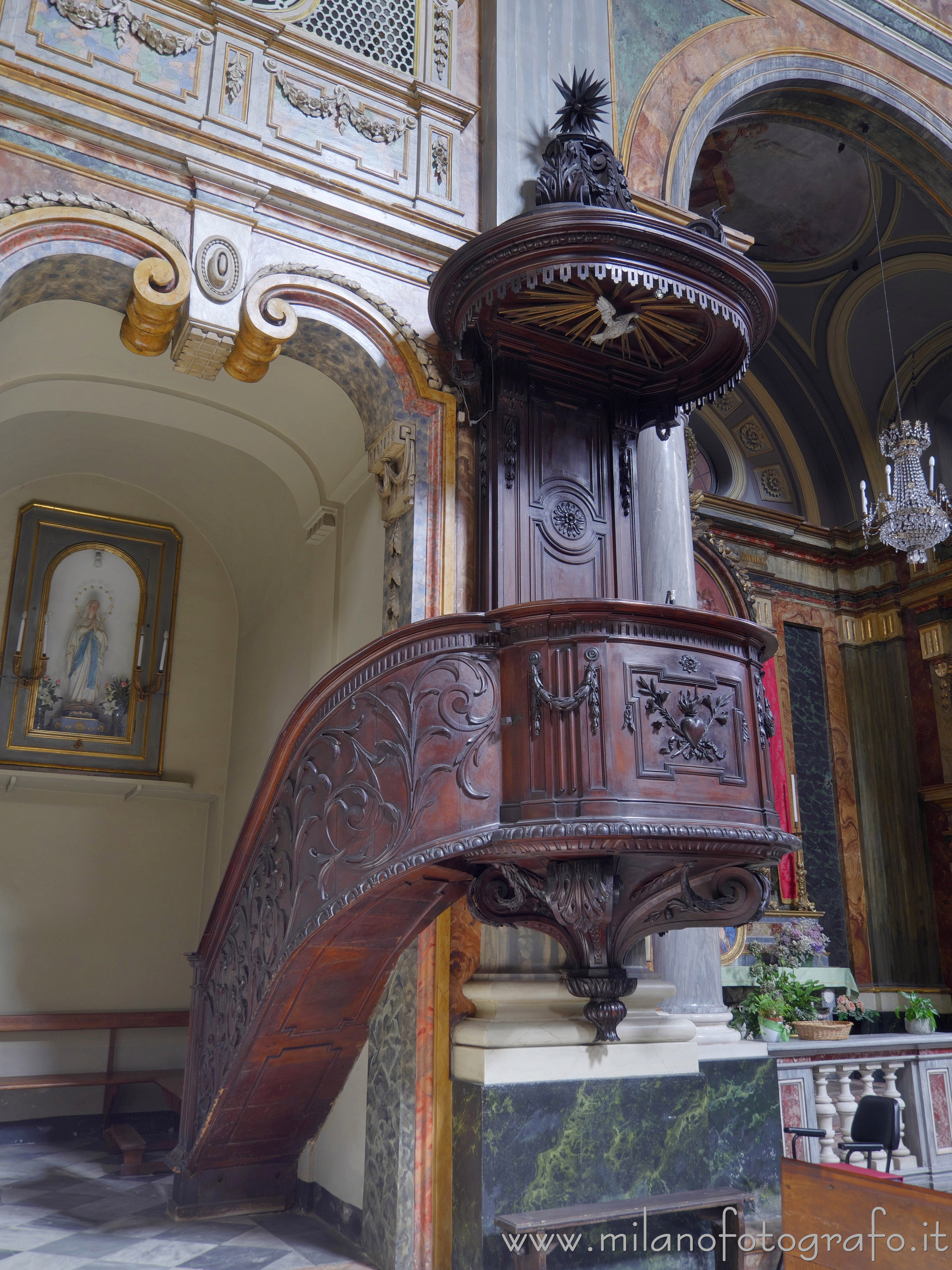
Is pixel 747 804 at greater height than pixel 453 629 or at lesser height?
lesser

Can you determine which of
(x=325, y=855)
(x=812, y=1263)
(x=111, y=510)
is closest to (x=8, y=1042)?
(x=111, y=510)

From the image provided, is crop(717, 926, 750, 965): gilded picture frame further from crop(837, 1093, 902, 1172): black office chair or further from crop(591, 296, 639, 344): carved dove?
crop(591, 296, 639, 344): carved dove

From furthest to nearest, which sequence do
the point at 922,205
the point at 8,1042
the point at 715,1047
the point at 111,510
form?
the point at 922,205
the point at 111,510
the point at 8,1042
the point at 715,1047

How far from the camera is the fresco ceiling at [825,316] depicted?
938 cm

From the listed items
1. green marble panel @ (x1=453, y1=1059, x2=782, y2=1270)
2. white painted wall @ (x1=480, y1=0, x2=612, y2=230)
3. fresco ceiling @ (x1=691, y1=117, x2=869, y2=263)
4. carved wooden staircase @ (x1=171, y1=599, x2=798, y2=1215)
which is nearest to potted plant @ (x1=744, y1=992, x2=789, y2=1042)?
green marble panel @ (x1=453, y1=1059, x2=782, y2=1270)

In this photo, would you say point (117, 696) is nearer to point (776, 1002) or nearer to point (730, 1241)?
point (776, 1002)

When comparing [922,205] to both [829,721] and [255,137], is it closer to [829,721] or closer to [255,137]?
[829,721]

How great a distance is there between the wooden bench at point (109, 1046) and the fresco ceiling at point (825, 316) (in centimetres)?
721

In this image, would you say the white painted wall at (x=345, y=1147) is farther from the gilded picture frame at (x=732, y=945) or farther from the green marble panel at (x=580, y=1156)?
the gilded picture frame at (x=732, y=945)

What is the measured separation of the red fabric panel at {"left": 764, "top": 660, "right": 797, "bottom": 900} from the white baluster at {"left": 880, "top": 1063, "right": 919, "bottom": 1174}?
2533 millimetres

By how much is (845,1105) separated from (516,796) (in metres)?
3.91

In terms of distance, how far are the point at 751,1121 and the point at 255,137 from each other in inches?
198

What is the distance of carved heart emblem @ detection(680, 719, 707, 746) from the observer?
146 inches

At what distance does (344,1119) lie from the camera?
186 inches
